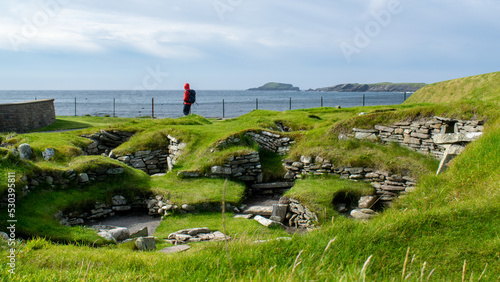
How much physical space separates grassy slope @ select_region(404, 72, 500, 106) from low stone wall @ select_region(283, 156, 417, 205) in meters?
7.52

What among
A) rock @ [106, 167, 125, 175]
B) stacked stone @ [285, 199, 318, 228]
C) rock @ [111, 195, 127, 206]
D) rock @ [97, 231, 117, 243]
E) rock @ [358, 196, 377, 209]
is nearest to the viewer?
rock @ [97, 231, 117, 243]

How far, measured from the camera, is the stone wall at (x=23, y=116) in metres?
21.3

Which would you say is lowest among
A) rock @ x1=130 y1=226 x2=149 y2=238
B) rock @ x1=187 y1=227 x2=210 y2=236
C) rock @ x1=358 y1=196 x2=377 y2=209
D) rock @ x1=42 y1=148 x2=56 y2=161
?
rock @ x1=130 y1=226 x2=149 y2=238

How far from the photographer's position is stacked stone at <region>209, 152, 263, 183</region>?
1348 cm

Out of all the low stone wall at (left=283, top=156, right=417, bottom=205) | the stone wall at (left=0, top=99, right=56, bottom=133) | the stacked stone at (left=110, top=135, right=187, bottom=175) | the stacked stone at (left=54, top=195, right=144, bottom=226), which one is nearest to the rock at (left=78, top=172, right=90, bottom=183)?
the stacked stone at (left=54, top=195, right=144, bottom=226)

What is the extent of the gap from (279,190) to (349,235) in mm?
8241

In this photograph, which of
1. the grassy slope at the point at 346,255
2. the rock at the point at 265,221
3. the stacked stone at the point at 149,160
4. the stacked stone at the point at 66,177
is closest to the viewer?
the grassy slope at the point at 346,255

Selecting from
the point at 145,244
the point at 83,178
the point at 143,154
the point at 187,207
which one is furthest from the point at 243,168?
the point at 145,244

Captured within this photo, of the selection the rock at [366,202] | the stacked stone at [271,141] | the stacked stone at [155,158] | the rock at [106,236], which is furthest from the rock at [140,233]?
the stacked stone at [271,141]

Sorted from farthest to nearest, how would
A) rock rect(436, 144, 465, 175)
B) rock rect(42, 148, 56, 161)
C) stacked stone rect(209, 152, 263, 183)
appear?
stacked stone rect(209, 152, 263, 183) → rock rect(42, 148, 56, 161) → rock rect(436, 144, 465, 175)

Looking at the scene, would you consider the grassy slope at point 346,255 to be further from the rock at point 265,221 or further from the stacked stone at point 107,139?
the stacked stone at point 107,139

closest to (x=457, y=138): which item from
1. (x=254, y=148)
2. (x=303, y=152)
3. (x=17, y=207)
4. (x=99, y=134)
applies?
(x=303, y=152)

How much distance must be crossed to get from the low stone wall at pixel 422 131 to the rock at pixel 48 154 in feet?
35.3

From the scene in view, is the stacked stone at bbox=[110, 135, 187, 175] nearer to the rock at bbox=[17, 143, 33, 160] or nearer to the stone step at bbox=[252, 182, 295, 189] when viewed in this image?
the rock at bbox=[17, 143, 33, 160]
